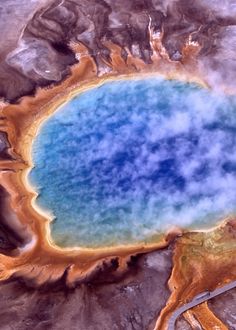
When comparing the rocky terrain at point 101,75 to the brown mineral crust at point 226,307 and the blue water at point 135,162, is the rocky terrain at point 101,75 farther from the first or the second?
the blue water at point 135,162

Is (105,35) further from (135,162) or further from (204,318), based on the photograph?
(204,318)

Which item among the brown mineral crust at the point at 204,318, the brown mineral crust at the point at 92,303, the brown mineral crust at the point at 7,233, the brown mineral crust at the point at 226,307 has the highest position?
the brown mineral crust at the point at 7,233

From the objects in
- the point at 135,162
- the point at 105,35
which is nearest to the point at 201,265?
the point at 135,162

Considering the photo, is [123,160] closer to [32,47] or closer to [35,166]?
[35,166]

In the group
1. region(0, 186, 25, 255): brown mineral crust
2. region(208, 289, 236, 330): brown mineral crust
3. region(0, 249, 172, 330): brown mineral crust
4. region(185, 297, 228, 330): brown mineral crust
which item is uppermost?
region(0, 186, 25, 255): brown mineral crust

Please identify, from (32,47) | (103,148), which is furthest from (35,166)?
(32,47)

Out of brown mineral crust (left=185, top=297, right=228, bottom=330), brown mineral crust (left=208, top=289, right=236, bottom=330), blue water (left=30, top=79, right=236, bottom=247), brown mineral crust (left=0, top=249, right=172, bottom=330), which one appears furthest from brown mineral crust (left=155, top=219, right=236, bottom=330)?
blue water (left=30, top=79, right=236, bottom=247)

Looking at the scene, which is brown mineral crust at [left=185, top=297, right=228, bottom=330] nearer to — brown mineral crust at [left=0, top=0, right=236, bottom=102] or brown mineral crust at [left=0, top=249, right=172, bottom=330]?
brown mineral crust at [left=0, top=249, right=172, bottom=330]

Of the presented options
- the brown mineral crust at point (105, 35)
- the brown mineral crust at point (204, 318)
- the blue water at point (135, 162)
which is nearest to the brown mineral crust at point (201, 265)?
the brown mineral crust at point (204, 318)
